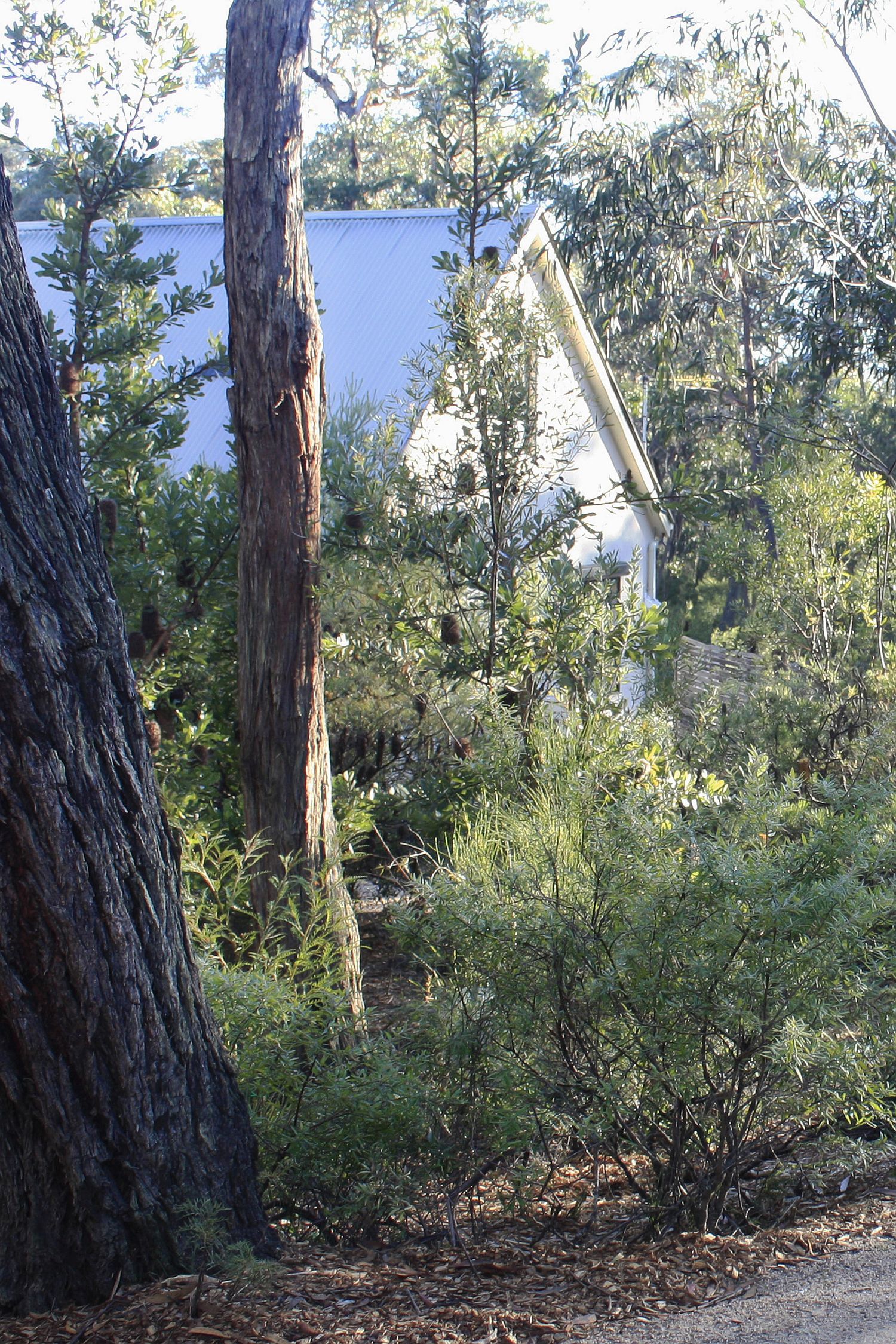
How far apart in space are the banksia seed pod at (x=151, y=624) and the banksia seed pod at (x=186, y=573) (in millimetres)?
598

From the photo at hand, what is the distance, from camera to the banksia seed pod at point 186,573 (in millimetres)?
6605

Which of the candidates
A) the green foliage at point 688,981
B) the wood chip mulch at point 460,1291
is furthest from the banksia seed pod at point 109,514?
the wood chip mulch at point 460,1291

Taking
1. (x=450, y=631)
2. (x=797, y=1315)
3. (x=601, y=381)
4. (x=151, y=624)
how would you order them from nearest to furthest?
1. (x=797, y=1315)
2. (x=151, y=624)
3. (x=450, y=631)
4. (x=601, y=381)

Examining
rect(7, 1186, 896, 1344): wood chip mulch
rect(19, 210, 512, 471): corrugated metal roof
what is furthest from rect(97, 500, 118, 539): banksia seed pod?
rect(19, 210, 512, 471): corrugated metal roof

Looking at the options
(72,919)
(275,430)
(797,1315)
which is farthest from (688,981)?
(275,430)

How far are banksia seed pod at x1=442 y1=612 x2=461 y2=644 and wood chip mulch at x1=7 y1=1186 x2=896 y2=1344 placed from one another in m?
3.21

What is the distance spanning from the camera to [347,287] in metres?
14.3

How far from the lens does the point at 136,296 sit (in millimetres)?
6867

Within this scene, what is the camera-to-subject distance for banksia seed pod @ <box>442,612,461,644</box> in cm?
612

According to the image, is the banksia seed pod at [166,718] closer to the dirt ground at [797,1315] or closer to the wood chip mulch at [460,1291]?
the wood chip mulch at [460,1291]

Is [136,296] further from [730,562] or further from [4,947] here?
[730,562]

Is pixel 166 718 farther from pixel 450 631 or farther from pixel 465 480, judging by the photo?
pixel 465 480

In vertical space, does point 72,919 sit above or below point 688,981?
above

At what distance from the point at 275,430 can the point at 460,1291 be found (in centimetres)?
361
